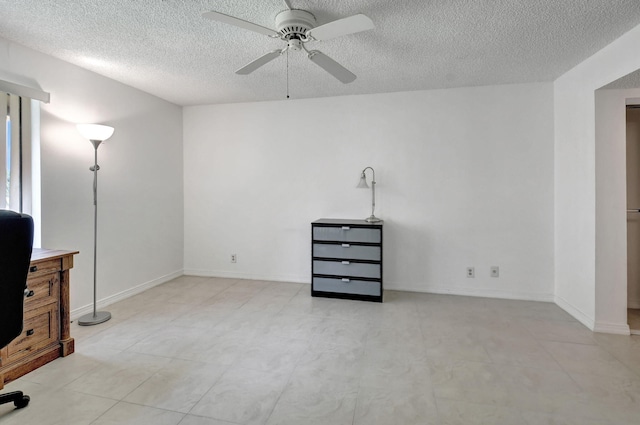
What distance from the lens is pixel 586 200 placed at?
9.00ft

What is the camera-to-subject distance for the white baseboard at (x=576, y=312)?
8.71 feet

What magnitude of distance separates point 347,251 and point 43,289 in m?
2.56

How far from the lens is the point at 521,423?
155cm

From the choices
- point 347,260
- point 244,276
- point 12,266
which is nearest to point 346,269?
point 347,260

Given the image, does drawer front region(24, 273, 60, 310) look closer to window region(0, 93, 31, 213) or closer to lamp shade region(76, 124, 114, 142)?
window region(0, 93, 31, 213)

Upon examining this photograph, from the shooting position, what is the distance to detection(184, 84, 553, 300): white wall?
133 inches

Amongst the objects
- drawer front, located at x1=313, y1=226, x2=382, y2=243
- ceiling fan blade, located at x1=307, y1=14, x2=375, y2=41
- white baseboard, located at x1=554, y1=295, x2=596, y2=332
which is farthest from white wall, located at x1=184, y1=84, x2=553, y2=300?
ceiling fan blade, located at x1=307, y1=14, x2=375, y2=41

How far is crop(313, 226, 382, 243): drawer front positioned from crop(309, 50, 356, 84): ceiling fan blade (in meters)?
1.60

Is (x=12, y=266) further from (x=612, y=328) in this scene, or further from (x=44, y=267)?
(x=612, y=328)

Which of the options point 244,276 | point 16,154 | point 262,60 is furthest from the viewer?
point 244,276

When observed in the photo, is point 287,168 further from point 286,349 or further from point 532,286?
point 532,286

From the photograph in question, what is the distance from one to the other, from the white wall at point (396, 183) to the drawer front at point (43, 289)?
2.17 m

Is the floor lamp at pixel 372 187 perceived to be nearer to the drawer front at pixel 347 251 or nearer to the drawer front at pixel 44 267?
the drawer front at pixel 347 251

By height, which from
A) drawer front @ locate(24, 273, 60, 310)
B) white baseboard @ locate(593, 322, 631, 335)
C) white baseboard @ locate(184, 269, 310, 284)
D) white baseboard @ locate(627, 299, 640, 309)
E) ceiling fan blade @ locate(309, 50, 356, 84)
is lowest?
white baseboard @ locate(593, 322, 631, 335)
